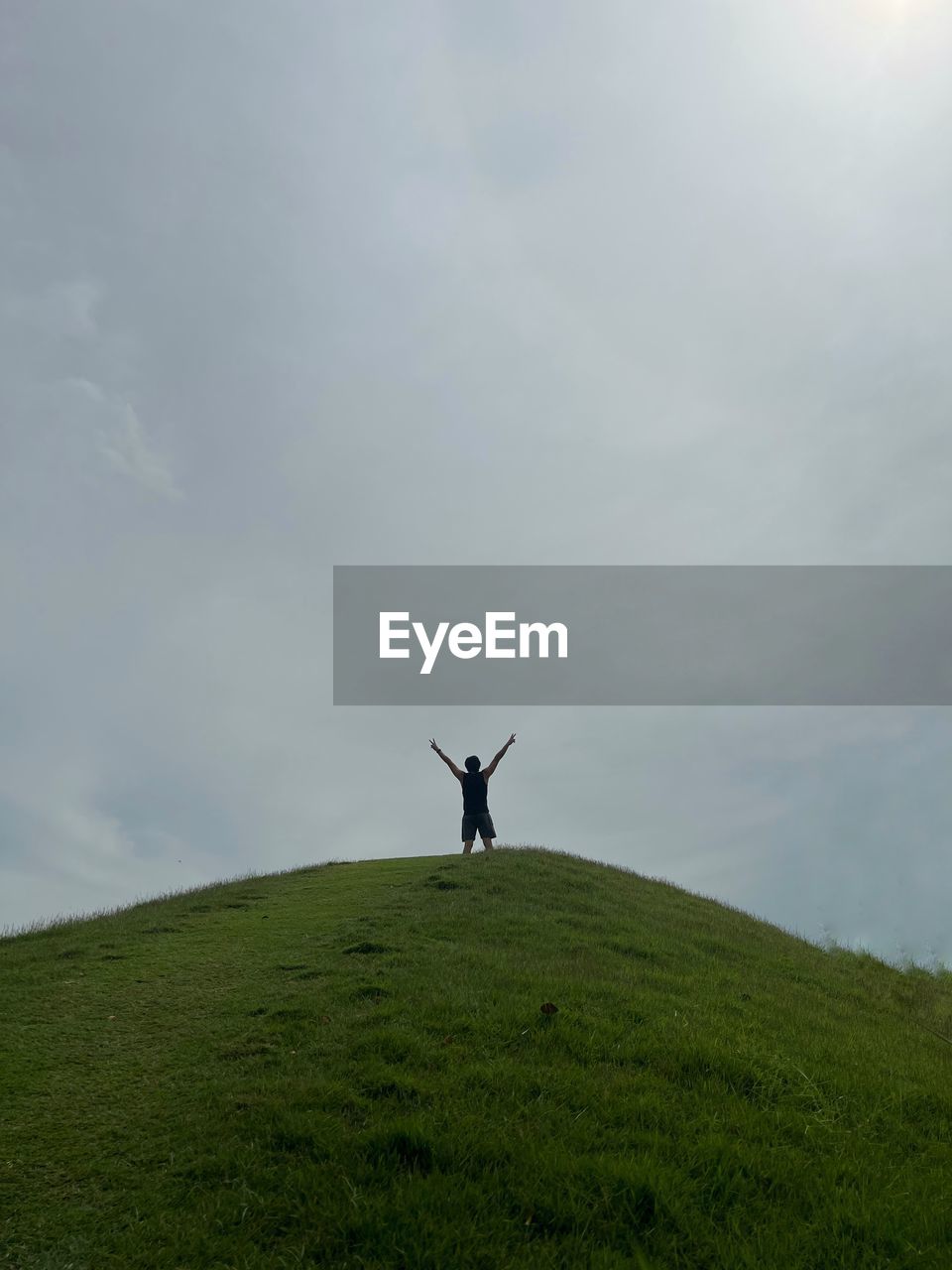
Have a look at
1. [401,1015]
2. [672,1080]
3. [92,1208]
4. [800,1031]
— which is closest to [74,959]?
[401,1015]

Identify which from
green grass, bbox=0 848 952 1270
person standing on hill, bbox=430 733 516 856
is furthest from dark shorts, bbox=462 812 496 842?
green grass, bbox=0 848 952 1270

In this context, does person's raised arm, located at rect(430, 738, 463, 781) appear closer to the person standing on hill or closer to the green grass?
the person standing on hill

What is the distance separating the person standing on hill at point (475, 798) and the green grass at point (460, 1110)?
869 centimetres

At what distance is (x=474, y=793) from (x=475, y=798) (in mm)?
181

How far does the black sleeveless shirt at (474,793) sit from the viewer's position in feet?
74.0

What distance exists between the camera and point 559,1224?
5.64 meters

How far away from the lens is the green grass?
5.59 m

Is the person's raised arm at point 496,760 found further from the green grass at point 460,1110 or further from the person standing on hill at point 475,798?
the green grass at point 460,1110

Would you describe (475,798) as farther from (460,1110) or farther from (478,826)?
(460,1110)

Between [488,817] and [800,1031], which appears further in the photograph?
[488,817]

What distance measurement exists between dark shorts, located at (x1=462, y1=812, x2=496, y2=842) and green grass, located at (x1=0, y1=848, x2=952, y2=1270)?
30.4 ft

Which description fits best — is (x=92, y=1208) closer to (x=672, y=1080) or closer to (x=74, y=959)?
(x=672, y=1080)

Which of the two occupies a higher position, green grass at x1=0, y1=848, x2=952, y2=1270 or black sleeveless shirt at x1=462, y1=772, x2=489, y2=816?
black sleeveless shirt at x1=462, y1=772, x2=489, y2=816

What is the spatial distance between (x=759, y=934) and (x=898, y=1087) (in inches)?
369
